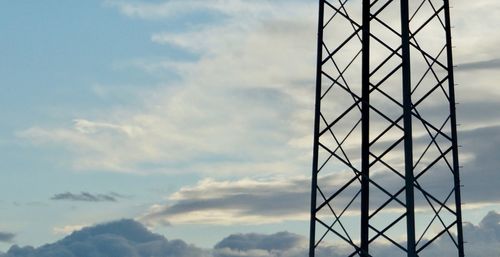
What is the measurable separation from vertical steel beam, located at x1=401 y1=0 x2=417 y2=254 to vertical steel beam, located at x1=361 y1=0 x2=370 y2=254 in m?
2.59

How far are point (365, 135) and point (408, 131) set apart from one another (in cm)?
356

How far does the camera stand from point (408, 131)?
4962 cm

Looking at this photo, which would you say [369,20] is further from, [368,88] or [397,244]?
[397,244]

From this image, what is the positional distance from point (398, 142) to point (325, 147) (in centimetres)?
335

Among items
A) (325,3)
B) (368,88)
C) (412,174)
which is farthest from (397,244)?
(325,3)

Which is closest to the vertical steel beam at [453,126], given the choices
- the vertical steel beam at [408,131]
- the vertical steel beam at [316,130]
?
the vertical steel beam at [408,131]

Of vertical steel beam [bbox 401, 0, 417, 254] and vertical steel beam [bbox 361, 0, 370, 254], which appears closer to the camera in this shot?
vertical steel beam [bbox 401, 0, 417, 254]

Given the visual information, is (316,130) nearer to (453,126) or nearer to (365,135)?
(365,135)

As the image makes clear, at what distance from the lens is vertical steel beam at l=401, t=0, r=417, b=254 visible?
4875cm

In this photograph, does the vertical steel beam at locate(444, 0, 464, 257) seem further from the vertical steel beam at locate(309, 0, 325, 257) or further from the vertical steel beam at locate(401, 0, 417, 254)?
the vertical steel beam at locate(309, 0, 325, 257)

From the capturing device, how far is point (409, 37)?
50594 millimetres

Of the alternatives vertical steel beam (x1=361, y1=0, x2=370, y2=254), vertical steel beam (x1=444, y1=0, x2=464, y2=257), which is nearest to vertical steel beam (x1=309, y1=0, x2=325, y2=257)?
vertical steel beam (x1=361, y1=0, x2=370, y2=254)

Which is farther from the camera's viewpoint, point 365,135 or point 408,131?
point 365,135

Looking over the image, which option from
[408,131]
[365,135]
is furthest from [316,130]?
[408,131]
